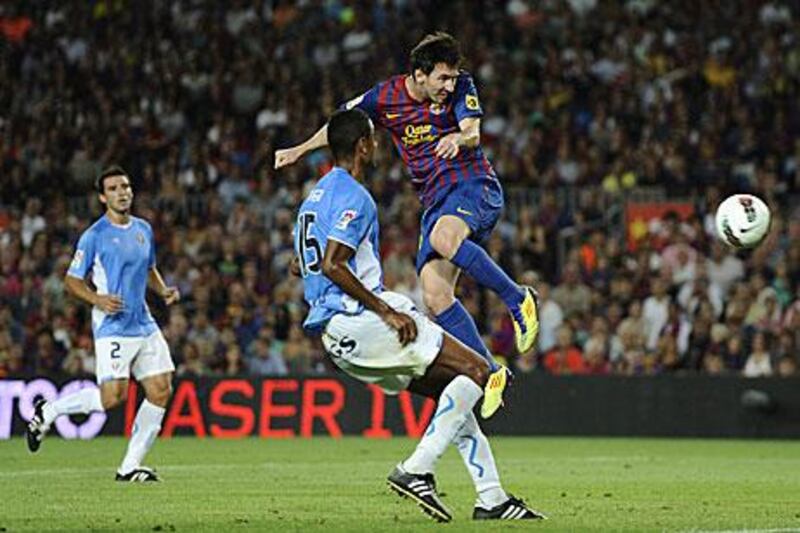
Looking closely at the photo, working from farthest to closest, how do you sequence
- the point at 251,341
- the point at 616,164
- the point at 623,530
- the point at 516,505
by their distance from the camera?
the point at 616,164
the point at 251,341
the point at 516,505
the point at 623,530

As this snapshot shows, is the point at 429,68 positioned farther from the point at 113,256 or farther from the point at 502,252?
the point at 502,252

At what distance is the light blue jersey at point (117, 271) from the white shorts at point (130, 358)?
0.19 feet

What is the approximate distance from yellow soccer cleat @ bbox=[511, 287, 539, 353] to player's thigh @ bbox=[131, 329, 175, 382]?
3815 millimetres

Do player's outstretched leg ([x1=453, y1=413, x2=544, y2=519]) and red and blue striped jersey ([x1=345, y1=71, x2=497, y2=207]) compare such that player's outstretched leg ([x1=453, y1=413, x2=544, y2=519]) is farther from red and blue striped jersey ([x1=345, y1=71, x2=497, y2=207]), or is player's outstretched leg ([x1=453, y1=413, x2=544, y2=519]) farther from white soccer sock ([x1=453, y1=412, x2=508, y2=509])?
red and blue striped jersey ([x1=345, y1=71, x2=497, y2=207])

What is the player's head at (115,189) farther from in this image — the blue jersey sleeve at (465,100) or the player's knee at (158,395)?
the blue jersey sleeve at (465,100)

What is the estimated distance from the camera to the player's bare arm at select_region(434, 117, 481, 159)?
35.8ft

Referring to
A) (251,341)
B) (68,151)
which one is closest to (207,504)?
(251,341)

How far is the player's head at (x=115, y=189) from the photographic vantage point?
14367mm

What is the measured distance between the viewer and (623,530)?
9.48 meters

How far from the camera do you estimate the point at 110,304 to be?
563 inches

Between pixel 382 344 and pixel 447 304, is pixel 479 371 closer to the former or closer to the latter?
→ pixel 382 344

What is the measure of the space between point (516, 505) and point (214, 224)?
A: 15557mm

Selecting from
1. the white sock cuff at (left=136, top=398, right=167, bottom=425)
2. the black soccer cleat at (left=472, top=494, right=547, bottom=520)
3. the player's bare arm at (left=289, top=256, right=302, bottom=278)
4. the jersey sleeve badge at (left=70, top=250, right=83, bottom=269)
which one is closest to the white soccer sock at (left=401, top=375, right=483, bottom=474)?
the black soccer cleat at (left=472, top=494, right=547, bottom=520)

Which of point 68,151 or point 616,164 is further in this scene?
point 68,151
